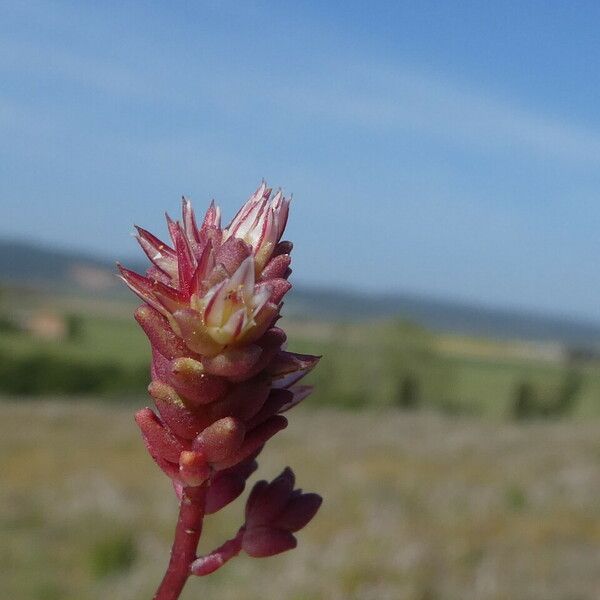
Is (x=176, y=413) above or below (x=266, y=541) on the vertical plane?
above

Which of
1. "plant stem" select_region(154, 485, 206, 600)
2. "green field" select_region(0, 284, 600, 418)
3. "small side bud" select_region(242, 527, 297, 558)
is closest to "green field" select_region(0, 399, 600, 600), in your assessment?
"small side bud" select_region(242, 527, 297, 558)

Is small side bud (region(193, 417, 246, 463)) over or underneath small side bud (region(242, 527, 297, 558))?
over

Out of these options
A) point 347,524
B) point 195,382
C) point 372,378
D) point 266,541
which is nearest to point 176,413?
point 195,382

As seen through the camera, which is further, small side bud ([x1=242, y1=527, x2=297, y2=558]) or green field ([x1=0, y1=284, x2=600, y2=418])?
green field ([x1=0, y1=284, x2=600, y2=418])

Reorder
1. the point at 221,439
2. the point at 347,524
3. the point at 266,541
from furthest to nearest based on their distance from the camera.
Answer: the point at 347,524, the point at 266,541, the point at 221,439

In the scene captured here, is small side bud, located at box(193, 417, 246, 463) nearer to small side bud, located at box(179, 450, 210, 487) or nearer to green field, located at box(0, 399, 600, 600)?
small side bud, located at box(179, 450, 210, 487)

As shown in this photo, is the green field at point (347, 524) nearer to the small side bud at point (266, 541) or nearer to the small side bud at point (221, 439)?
the small side bud at point (266, 541)

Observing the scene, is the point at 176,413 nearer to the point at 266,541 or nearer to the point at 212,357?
the point at 212,357
